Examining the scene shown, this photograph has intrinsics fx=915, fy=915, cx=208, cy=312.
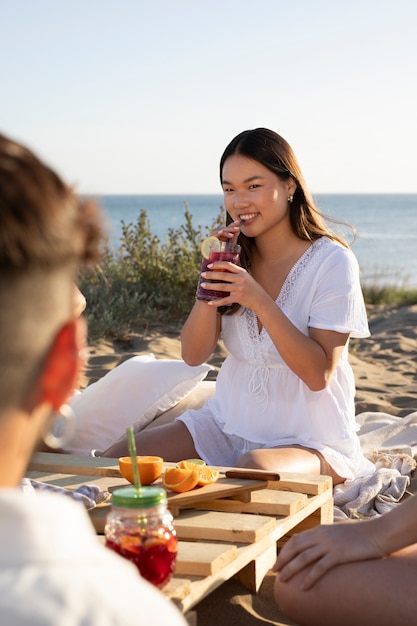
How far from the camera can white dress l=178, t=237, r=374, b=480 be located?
4.08 meters

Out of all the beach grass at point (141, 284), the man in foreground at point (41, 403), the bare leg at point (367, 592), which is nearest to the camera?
the man in foreground at point (41, 403)

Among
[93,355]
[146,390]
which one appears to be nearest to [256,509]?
[146,390]

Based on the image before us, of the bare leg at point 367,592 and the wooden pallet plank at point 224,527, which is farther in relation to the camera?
the wooden pallet plank at point 224,527

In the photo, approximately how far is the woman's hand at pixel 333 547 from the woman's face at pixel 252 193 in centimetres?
183

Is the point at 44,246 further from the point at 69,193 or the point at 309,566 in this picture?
the point at 309,566

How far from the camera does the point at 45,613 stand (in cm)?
92

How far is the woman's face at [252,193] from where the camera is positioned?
163 inches

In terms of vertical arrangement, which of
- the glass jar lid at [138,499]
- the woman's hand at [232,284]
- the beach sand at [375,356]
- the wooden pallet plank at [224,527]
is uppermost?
the woman's hand at [232,284]

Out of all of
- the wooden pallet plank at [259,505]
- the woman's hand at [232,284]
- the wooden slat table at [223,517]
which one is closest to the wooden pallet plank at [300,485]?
the wooden slat table at [223,517]

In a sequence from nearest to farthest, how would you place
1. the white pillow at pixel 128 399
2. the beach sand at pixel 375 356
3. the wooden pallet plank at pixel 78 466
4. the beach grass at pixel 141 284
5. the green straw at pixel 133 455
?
the green straw at pixel 133 455, the wooden pallet plank at pixel 78 466, the white pillow at pixel 128 399, the beach sand at pixel 375 356, the beach grass at pixel 141 284

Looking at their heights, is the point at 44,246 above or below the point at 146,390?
above

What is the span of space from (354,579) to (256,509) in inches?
21.9

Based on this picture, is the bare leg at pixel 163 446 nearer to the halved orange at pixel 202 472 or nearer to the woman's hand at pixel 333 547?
the halved orange at pixel 202 472

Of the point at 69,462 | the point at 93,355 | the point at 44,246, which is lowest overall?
the point at 93,355
